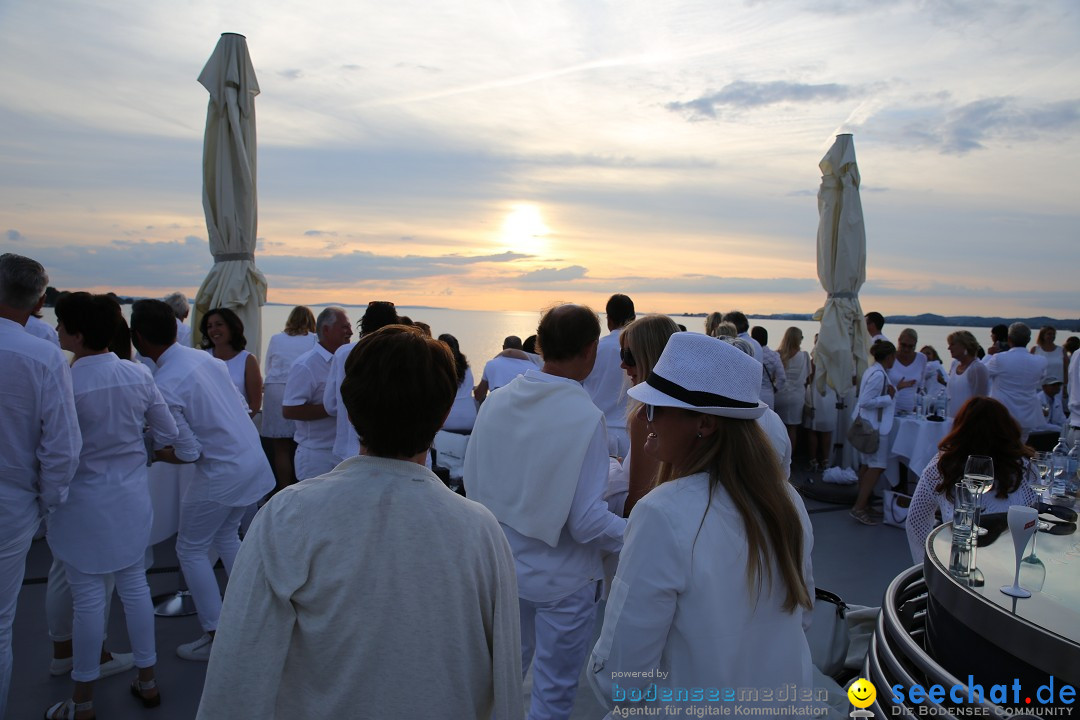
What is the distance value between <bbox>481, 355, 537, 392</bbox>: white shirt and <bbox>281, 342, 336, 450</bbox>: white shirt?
85.6 inches

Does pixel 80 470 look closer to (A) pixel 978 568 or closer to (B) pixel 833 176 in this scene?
(A) pixel 978 568

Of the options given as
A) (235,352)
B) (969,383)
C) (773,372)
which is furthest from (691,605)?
(969,383)

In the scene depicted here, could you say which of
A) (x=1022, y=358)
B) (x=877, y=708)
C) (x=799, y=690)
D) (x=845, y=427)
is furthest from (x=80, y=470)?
(x=1022, y=358)

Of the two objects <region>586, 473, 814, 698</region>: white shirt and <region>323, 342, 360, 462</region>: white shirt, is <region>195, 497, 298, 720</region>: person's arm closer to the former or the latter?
<region>586, 473, 814, 698</region>: white shirt

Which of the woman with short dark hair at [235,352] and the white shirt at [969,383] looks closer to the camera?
the woman with short dark hair at [235,352]

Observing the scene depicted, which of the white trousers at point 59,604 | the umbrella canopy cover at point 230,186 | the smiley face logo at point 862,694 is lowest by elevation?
the white trousers at point 59,604

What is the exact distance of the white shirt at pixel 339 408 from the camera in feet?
12.9

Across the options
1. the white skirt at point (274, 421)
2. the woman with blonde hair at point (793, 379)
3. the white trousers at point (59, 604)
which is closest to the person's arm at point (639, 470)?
the white trousers at point (59, 604)

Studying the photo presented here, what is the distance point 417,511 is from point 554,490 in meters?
1.13

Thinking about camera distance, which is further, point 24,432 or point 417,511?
point 24,432

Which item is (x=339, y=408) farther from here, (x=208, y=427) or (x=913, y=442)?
(x=913, y=442)

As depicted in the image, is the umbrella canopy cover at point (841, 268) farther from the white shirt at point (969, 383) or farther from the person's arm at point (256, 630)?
the person's arm at point (256, 630)

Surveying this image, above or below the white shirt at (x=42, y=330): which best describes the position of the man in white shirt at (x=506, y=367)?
below

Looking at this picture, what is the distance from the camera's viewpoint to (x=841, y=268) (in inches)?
309
